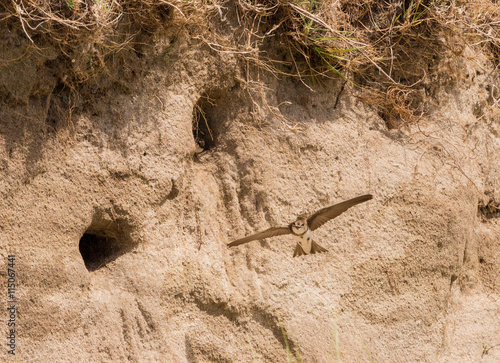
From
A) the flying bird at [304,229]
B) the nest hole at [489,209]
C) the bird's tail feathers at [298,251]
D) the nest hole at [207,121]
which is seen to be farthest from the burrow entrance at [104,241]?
the nest hole at [489,209]

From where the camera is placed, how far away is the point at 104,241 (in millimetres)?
2510

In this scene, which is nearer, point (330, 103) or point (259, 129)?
point (259, 129)

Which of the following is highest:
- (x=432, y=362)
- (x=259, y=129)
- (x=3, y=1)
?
(x=3, y=1)

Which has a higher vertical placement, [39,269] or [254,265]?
[39,269]

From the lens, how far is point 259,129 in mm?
2697

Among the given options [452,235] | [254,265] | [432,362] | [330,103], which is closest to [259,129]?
[330,103]

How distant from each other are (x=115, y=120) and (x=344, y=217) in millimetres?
1040

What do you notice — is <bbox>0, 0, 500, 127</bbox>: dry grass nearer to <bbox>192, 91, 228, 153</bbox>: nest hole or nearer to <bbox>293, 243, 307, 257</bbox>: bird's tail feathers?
<bbox>192, 91, 228, 153</bbox>: nest hole

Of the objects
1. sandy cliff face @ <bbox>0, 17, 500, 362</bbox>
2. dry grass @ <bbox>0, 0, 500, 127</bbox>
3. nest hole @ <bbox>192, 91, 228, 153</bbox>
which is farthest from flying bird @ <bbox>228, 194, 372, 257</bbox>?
dry grass @ <bbox>0, 0, 500, 127</bbox>

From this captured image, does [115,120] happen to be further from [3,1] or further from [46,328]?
[46,328]

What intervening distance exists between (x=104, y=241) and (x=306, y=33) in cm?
119

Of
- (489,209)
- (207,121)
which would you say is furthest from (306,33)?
(489,209)

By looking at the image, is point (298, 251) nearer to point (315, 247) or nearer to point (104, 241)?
point (315, 247)

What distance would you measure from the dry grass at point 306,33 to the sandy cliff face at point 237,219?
0.09 metres
